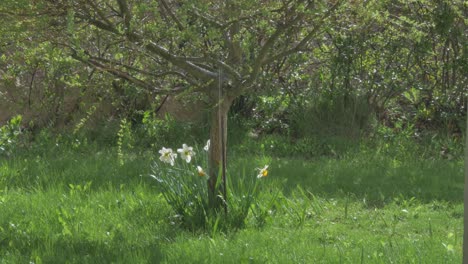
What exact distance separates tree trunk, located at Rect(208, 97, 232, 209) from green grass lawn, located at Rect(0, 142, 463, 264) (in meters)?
0.27

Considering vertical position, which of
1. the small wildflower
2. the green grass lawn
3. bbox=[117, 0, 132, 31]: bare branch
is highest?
bbox=[117, 0, 132, 31]: bare branch

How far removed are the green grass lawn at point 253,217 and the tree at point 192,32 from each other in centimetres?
59

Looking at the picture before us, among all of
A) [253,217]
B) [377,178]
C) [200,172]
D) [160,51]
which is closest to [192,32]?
[160,51]

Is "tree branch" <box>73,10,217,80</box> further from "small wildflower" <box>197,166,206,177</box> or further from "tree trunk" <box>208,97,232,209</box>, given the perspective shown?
"small wildflower" <box>197,166,206,177</box>

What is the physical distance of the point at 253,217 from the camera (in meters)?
5.57

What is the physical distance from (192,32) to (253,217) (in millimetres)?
1518

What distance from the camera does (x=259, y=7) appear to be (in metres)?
4.86

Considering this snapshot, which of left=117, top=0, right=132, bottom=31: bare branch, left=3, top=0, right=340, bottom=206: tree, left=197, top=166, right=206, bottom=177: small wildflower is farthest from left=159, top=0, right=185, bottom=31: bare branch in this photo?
left=197, top=166, right=206, bottom=177: small wildflower

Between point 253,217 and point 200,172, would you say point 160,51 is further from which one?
point 253,217

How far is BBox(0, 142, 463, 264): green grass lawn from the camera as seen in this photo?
189 inches

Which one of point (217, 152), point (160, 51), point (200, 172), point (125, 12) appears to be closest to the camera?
point (125, 12)

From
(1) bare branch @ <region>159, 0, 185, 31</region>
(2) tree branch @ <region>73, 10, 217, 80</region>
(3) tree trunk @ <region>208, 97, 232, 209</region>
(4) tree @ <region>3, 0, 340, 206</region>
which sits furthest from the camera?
(3) tree trunk @ <region>208, 97, 232, 209</region>

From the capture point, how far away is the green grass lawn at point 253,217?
4.79 m

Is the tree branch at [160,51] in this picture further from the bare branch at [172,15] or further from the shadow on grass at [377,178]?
the shadow on grass at [377,178]
